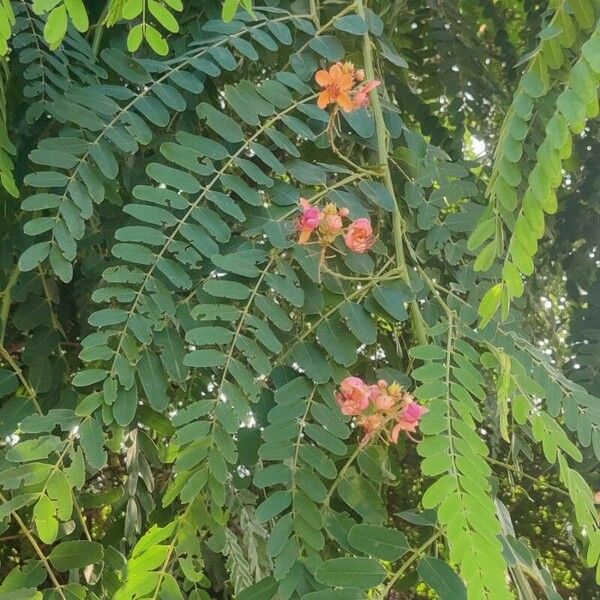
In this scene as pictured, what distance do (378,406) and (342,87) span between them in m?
0.30

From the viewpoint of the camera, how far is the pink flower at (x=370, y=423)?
2.13 feet

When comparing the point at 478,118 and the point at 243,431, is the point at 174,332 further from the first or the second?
the point at 478,118

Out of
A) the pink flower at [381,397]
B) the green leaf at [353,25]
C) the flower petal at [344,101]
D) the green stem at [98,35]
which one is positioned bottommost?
the pink flower at [381,397]

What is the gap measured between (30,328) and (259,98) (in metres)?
0.35

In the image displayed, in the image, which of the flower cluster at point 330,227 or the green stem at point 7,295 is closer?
the flower cluster at point 330,227

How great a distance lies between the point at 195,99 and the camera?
85 cm

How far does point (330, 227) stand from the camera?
68 centimetres

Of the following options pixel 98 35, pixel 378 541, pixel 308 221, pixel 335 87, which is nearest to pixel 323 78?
pixel 335 87

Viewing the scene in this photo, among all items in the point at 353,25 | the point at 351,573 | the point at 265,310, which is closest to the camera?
the point at 351,573

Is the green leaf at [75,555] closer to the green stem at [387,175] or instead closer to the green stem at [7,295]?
the green stem at [7,295]

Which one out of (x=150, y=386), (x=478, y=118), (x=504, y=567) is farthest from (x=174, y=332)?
(x=478, y=118)

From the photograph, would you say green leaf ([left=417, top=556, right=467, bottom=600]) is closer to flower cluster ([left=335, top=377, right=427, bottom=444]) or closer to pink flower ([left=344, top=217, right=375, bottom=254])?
flower cluster ([left=335, top=377, right=427, bottom=444])

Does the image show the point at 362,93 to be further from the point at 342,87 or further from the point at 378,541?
the point at 378,541

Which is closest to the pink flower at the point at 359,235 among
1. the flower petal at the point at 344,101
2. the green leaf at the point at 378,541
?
the flower petal at the point at 344,101
